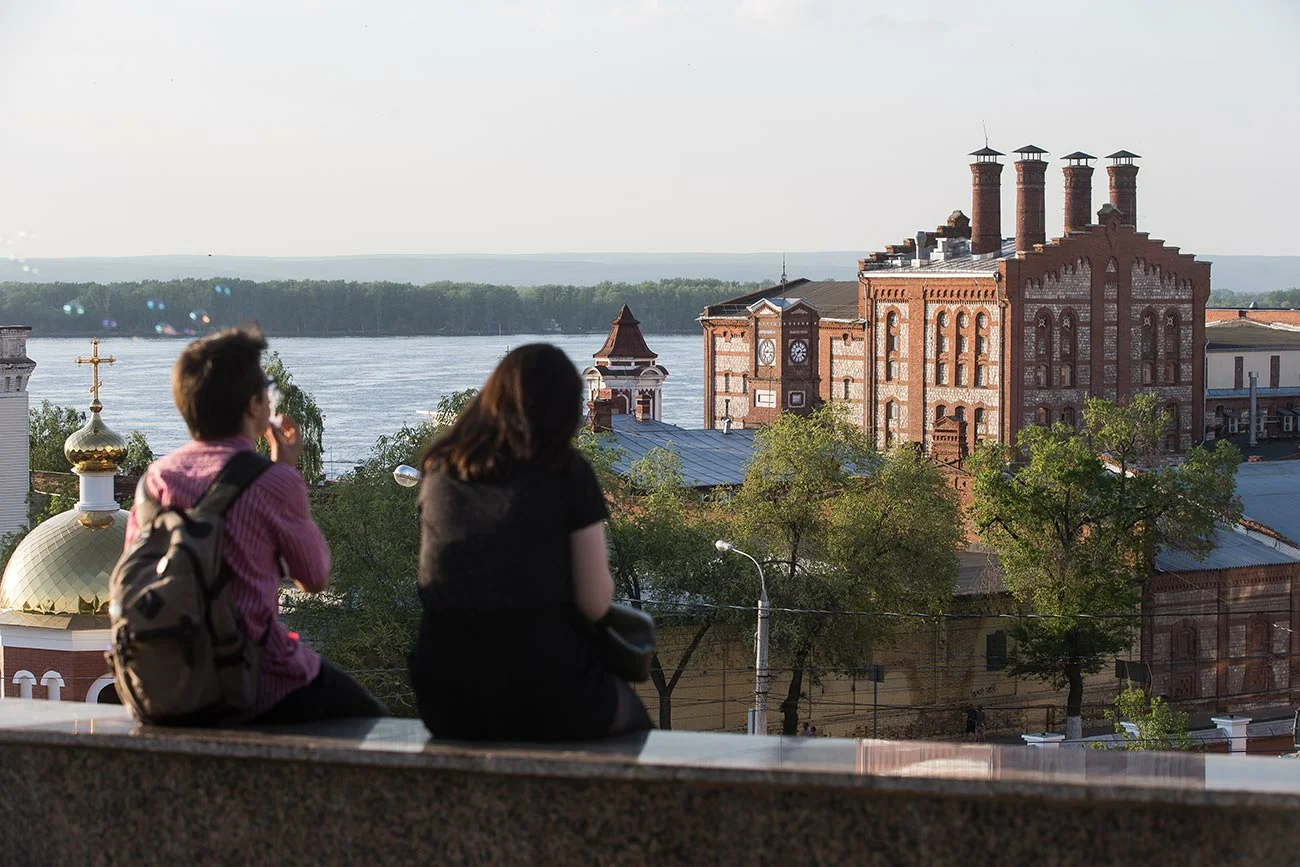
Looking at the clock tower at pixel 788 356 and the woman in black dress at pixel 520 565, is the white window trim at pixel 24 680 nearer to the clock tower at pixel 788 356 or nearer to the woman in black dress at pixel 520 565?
the woman in black dress at pixel 520 565

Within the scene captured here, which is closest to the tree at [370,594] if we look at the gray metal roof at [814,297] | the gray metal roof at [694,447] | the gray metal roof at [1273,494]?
the gray metal roof at [694,447]

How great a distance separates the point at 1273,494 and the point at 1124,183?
20.7 m

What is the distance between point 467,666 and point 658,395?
62942mm

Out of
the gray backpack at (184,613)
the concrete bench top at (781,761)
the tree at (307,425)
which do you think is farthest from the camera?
the tree at (307,425)

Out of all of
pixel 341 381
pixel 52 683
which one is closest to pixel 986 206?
pixel 52 683

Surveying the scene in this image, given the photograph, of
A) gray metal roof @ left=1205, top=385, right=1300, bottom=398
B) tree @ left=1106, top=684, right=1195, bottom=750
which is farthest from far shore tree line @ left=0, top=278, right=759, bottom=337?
tree @ left=1106, top=684, right=1195, bottom=750

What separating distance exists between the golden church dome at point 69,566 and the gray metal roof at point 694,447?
25.0 meters

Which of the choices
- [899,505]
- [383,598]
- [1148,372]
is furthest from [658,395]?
[383,598]

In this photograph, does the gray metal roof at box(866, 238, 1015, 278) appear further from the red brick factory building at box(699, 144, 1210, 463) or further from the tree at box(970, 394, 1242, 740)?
the tree at box(970, 394, 1242, 740)

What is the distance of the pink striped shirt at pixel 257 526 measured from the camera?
4602mm

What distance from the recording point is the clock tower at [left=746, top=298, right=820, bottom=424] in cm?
6750

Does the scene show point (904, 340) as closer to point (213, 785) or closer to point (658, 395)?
point (658, 395)

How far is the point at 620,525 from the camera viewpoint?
100ft

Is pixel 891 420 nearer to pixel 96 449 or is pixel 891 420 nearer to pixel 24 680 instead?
pixel 96 449
